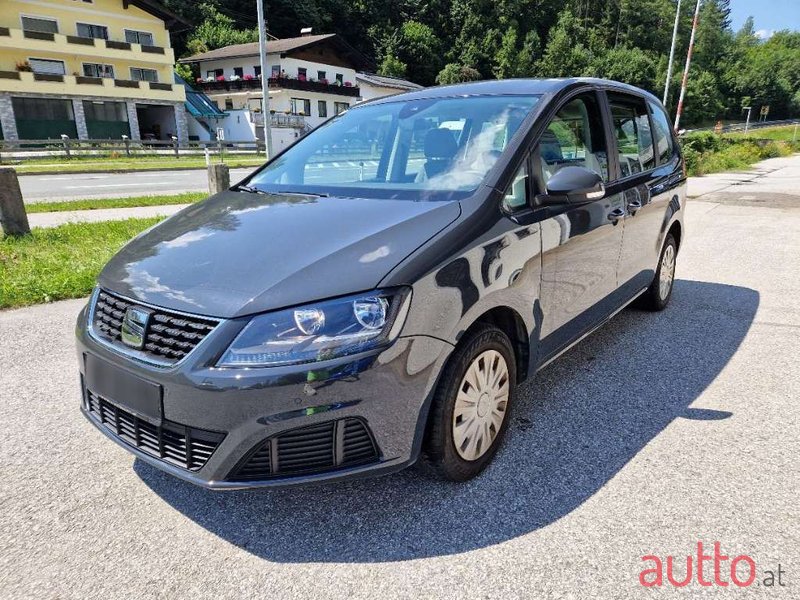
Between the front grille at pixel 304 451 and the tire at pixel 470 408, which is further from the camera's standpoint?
the tire at pixel 470 408

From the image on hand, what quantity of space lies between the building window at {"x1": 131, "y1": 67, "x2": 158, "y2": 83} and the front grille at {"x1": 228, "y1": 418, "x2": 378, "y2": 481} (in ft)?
150

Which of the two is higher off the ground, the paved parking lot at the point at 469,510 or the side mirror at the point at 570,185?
the side mirror at the point at 570,185

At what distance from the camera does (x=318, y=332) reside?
6.44ft

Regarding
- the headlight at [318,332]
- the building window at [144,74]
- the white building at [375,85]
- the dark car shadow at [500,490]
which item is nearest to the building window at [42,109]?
the building window at [144,74]

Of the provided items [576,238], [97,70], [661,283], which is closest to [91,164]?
[97,70]

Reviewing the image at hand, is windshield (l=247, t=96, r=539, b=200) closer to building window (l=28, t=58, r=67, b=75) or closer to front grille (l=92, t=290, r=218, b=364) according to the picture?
front grille (l=92, t=290, r=218, b=364)

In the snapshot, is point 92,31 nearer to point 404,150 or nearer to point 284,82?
point 284,82

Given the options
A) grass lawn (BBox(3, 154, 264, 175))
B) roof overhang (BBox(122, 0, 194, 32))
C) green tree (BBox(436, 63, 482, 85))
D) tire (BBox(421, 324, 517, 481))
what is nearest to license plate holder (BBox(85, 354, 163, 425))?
tire (BBox(421, 324, 517, 481))

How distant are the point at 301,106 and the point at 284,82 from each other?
3025mm

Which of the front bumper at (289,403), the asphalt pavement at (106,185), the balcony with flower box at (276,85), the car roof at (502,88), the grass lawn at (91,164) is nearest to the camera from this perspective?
the front bumper at (289,403)

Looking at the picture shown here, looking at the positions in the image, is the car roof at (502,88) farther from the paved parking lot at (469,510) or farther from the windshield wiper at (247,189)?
the paved parking lot at (469,510)

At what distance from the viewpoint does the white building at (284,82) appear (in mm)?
47219

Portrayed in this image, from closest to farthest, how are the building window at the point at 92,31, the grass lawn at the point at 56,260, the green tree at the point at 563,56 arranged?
the grass lawn at the point at 56,260
the building window at the point at 92,31
the green tree at the point at 563,56

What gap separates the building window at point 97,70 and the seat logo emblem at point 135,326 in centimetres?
4374
